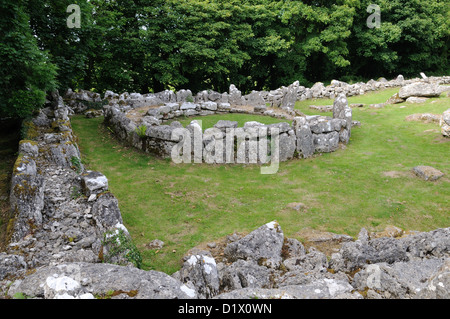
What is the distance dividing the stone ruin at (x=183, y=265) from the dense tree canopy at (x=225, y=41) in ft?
19.4

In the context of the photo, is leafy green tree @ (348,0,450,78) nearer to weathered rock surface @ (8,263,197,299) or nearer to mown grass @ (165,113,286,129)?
mown grass @ (165,113,286,129)

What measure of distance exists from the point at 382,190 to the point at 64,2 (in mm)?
15305

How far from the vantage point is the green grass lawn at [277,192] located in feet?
24.4

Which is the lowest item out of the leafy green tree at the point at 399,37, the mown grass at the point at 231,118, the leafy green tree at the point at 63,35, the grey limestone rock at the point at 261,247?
the grey limestone rock at the point at 261,247

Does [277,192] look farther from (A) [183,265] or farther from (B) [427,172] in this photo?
(A) [183,265]

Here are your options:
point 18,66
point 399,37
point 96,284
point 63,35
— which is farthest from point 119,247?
point 399,37

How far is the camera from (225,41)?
80.0 ft

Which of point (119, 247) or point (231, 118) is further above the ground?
point (231, 118)

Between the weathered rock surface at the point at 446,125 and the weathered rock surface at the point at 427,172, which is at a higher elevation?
the weathered rock surface at the point at 446,125

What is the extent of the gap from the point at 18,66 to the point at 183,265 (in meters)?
8.32

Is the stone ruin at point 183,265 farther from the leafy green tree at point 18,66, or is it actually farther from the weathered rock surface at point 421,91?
the weathered rock surface at point 421,91

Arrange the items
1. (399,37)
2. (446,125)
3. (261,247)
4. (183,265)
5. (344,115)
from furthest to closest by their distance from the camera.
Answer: (399,37) < (344,115) < (446,125) < (261,247) < (183,265)

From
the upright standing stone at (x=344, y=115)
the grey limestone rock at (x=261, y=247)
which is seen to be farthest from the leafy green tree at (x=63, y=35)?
the grey limestone rock at (x=261, y=247)

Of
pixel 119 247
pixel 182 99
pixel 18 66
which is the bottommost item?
pixel 119 247
